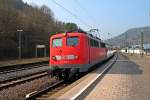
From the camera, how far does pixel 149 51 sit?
10394 centimetres

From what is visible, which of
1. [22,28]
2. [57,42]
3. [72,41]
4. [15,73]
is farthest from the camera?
[22,28]

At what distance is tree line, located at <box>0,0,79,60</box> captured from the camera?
58.5 meters

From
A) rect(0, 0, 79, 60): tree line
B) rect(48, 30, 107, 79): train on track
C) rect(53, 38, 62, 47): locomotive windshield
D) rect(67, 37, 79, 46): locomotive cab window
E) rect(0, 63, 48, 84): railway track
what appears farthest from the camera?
rect(0, 0, 79, 60): tree line

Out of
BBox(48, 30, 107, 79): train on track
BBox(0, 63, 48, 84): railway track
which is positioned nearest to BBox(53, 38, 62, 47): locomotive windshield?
BBox(48, 30, 107, 79): train on track

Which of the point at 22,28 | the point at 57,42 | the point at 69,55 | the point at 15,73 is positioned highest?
the point at 22,28

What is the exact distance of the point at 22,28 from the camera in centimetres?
6706

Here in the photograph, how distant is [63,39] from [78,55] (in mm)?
1403

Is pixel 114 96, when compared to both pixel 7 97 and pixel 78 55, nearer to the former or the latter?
pixel 7 97

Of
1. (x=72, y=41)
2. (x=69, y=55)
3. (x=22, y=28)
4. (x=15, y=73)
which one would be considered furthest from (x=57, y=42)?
(x=22, y=28)

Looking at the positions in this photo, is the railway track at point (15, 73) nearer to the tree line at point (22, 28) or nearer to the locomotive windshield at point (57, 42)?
the locomotive windshield at point (57, 42)

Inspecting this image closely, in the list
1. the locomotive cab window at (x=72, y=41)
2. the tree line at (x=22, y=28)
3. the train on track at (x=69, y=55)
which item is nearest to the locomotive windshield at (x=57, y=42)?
the train on track at (x=69, y=55)

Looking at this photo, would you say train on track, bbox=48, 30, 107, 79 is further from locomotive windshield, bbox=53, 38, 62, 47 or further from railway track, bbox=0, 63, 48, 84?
railway track, bbox=0, 63, 48, 84

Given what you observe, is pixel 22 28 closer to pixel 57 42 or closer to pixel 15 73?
pixel 15 73

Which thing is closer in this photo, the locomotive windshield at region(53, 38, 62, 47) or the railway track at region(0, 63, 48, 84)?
the locomotive windshield at region(53, 38, 62, 47)
